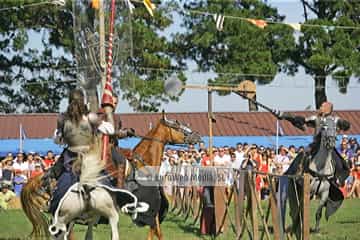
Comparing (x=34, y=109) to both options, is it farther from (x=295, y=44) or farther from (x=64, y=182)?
(x=64, y=182)

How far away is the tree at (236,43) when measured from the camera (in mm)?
34375

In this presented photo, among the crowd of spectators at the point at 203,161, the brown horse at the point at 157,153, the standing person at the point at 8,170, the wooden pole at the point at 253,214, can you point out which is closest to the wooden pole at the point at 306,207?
the wooden pole at the point at 253,214

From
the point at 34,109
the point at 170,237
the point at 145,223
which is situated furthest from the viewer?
the point at 34,109

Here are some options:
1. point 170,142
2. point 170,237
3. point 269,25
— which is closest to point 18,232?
point 170,237

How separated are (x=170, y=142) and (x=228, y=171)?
3.21ft

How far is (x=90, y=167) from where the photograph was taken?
8266 mm

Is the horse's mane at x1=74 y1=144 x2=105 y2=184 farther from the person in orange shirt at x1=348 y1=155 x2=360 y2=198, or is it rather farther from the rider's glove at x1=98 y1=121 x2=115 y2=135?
the person in orange shirt at x1=348 y1=155 x2=360 y2=198

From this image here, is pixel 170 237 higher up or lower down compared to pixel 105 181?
lower down

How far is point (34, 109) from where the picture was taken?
3694cm

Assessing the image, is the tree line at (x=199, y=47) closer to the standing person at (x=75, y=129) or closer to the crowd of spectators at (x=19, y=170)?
the crowd of spectators at (x=19, y=170)

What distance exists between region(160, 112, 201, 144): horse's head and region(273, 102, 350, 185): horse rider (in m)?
1.78

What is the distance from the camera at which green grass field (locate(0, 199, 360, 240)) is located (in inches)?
496

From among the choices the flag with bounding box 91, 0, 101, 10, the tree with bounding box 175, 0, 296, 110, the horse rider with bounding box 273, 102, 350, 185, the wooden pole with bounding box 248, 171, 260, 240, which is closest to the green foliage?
the tree with bounding box 175, 0, 296, 110

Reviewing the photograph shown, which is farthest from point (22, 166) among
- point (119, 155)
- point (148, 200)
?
point (119, 155)
